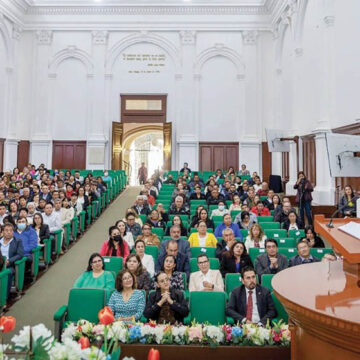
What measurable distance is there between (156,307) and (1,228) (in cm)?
335

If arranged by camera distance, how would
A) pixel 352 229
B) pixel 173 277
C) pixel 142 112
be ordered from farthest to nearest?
1. pixel 142 112
2. pixel 173 277
3. pixel 352 229

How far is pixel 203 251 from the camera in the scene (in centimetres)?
557

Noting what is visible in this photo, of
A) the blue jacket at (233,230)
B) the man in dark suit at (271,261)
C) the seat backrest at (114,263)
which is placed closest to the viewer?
the man in dark suit at (271,261)

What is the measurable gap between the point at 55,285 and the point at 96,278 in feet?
5.99

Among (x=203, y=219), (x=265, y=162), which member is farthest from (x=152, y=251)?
(x=265, y=162)

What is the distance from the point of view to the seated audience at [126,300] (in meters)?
3.64

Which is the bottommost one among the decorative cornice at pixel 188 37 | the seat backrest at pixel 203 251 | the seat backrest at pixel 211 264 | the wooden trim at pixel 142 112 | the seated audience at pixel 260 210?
the seat backrest at pixel 211 264

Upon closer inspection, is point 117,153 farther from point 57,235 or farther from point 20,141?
point 57,235

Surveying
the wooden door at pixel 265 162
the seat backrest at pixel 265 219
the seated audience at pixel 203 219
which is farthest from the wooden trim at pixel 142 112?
the seated audience at pixel 203 219

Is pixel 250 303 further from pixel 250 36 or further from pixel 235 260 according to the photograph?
pixel 250 36

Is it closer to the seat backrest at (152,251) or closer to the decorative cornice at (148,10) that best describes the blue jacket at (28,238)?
the seat backrest at (152,251)

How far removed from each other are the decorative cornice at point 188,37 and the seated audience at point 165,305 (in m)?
13.9

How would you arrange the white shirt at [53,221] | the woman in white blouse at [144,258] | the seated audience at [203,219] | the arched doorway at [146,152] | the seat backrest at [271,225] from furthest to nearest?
the arched doorway at [146,152] → the white shirt at [53,221] → the seat backrest at [271,225] → the seated audience at [203,219] → the woman in white blouse at [144,258]

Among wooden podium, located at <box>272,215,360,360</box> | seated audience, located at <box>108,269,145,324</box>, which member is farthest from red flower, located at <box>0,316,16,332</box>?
seated audience, located at <box>108,269,145,324</box>
